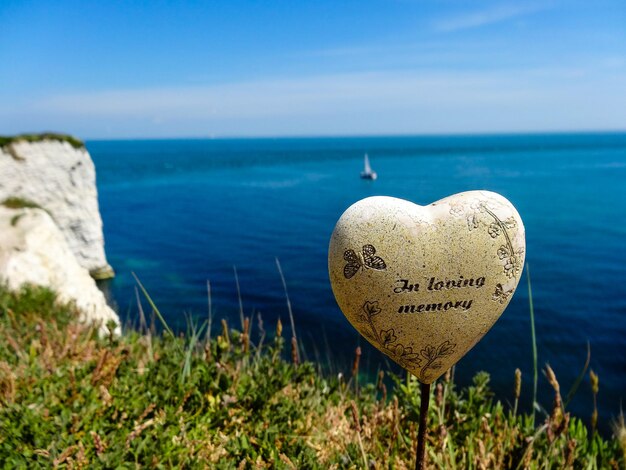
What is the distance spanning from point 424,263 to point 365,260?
0.88 ft

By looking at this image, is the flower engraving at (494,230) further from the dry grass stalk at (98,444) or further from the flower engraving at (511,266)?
the dry grass stalk at (98,444)

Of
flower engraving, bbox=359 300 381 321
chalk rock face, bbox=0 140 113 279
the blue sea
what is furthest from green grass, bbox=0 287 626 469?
chalk rock face, bbox=0 140 113 279

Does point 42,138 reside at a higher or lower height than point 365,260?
higher

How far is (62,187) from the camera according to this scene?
2161 cm

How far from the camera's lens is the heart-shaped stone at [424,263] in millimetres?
2270

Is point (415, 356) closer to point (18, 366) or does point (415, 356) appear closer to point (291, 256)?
point (18, 366)

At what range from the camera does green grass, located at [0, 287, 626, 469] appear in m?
2.92

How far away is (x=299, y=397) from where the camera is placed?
3842 millimetres

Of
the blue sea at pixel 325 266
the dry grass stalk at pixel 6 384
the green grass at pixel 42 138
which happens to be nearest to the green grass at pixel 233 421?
the dry grass stalk at pixel 6 384

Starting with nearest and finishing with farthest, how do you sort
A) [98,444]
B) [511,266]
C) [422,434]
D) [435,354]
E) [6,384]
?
[511,266], [435,354], [422,434], [98,444], [6,384]

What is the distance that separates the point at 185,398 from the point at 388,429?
143 cm

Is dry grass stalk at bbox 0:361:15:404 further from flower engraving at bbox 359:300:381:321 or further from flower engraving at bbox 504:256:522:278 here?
flower engraving at bbox 504:256:522:278

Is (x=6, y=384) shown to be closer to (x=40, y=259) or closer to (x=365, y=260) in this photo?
(x=365, y=260)

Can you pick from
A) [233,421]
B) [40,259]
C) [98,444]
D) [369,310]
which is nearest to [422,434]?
[369,310]
